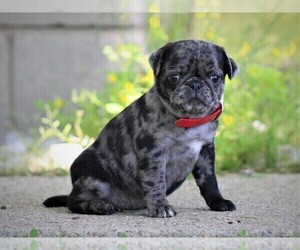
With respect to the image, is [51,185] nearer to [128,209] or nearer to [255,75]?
[128,209]

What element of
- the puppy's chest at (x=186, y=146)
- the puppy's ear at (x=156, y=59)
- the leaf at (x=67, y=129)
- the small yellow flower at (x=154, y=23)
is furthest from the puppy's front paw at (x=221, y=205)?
the small yellow flower at (x=154, y=23)

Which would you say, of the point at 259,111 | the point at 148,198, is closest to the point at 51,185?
the point at 148,198

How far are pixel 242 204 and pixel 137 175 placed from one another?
835mm

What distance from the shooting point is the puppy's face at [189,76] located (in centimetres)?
381

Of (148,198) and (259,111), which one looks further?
(259,111)

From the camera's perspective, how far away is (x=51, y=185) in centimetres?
569

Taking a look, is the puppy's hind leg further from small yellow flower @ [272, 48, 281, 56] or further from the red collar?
small yellow flower @ [272, 48, 281, 56]

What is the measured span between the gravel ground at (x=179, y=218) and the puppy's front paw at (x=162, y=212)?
0.04 m

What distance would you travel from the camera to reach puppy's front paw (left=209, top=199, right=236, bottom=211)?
412 centimetres

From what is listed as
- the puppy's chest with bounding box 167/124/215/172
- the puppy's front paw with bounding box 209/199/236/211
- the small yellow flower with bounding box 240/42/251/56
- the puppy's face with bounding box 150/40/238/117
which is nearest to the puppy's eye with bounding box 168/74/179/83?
the puppy's face with bounding box 150/40/238/117

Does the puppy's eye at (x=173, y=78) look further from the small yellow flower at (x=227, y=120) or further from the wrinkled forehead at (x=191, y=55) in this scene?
the small yellow flower at (x=227, y=120)

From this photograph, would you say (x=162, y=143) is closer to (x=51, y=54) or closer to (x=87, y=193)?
(x=87, y=193)

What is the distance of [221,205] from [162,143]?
1.83 ft

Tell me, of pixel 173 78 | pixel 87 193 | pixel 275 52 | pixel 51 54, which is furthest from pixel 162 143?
pixel 51 54
